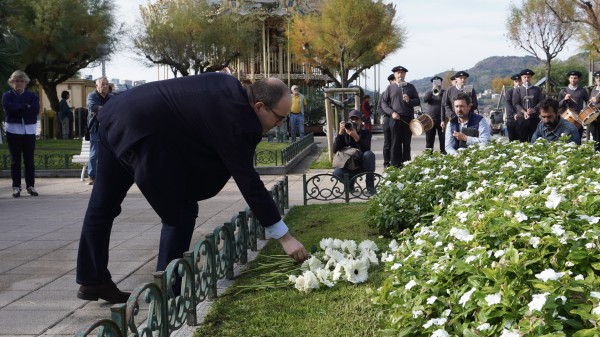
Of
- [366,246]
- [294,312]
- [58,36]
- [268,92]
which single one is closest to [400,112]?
[366,246]

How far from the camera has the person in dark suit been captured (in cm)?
416

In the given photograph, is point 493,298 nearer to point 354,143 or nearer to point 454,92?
point 354,143

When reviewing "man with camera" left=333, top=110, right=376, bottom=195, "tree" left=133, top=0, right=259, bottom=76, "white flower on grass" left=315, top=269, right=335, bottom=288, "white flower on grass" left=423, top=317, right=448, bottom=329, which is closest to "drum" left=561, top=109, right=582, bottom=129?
"man with camera" left=333, top=110, right=376, bottom=195

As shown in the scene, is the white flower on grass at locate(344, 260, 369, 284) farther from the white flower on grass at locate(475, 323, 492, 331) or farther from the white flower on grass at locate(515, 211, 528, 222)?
the white flower on grass at locate(475, 323, 492, 331)

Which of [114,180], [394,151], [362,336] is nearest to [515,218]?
[362,336]

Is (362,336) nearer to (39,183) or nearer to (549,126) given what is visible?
(549,126)

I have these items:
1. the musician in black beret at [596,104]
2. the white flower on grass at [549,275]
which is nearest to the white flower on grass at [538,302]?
the white flower on grass at [549,275]

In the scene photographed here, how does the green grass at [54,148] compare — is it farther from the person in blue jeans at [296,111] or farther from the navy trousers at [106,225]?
the navy trousers at [106,225]

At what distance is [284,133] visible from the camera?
27156 mm

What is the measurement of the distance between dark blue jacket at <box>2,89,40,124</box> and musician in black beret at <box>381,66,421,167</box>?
19.0 ft

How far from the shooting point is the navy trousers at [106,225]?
187 inches

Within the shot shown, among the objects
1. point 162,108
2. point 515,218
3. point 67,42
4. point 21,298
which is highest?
point 67,42

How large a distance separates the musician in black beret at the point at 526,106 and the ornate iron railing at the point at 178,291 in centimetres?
976

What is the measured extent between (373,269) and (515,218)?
2.14 metres
